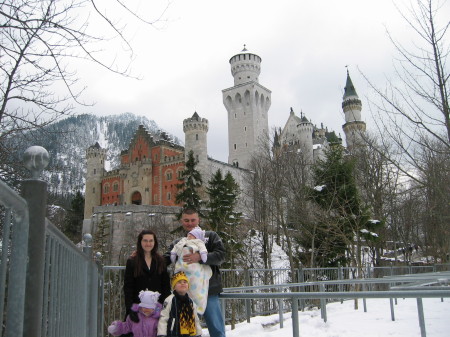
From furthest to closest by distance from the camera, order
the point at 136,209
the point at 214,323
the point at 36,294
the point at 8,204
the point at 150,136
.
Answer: the point at 150,136
the point at 136,209
the point at 214,323
the point at 36,294
the point at 8,204

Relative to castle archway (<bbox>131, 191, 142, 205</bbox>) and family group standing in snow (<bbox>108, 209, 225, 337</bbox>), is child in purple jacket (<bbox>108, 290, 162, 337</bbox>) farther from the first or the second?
castle archway (<bbox>131, 191, 142, 205</bbox>)

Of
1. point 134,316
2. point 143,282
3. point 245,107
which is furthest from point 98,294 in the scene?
point 245,107

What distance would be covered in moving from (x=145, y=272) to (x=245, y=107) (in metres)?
60.9

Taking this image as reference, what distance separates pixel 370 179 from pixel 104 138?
180243 mm

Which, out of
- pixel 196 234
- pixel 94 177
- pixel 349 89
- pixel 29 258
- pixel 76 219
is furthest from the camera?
pixel 349 89

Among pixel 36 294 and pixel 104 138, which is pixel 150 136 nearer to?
pixel 36 294

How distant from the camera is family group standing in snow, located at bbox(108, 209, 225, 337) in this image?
4016 mm

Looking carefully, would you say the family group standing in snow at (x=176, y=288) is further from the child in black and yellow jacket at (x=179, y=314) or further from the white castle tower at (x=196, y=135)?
the white castle tower at (x=196, y=135)

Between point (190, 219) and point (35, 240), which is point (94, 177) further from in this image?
point (35, 240)

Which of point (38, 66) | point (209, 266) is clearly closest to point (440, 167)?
point (209, 266)

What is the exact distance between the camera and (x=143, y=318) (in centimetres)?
417

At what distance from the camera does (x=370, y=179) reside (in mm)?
25828

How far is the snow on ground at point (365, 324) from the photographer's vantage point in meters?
7.91

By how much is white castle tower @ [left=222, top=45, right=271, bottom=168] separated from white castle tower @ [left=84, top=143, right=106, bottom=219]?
832 inches
